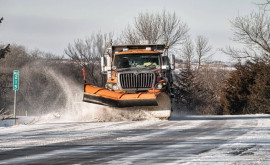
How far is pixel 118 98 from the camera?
13.2m

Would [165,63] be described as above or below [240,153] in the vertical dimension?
above

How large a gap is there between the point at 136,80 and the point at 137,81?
4 cm

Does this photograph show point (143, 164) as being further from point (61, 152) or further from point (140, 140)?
point (140, 140)

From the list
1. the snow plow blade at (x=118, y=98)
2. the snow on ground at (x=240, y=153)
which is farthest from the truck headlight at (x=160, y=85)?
the snow on ground at (x=240, y=153)

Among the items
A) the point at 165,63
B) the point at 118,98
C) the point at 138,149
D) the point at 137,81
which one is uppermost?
the point at 165,63

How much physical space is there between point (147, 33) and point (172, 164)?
1674 inches

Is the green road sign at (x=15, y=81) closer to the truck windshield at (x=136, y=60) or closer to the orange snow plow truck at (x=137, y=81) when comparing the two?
the orange snow plow truck at (x=137, y=81)

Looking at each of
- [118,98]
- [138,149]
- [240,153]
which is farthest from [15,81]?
[240,153]

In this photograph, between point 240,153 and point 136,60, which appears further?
point 136,60

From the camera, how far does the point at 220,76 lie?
79.7 m

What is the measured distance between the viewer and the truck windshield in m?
15.1

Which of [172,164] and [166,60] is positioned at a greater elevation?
[166,60]

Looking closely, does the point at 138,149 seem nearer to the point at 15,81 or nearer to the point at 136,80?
the point at 136,80

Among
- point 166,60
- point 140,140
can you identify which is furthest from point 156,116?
point 140,140
